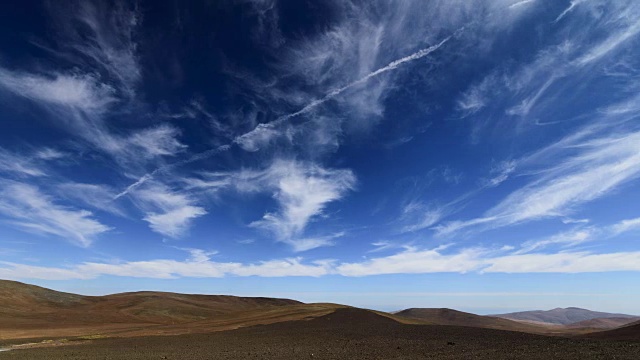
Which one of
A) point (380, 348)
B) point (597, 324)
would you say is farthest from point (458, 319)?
point (380, 348)

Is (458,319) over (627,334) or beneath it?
over

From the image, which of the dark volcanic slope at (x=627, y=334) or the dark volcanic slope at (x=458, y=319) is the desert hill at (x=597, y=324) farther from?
the dark volcanic slope at (x=627, y=334)

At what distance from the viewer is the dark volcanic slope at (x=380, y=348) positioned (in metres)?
22.0

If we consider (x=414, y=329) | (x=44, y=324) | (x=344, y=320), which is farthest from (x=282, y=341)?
(x=44, y=324)

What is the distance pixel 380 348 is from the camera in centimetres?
2698

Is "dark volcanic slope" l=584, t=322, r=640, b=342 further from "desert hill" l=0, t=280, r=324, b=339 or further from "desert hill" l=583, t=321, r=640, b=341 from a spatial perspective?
"desert hill" l=0, t=280, r=324, b=339

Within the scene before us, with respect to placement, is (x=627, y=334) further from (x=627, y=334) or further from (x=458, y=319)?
(x=458, y=319)

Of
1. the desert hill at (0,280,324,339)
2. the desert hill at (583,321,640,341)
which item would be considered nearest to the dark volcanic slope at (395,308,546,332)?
the desert hill at (0,280,324,339)

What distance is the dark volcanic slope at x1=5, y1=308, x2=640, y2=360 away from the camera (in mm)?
21984

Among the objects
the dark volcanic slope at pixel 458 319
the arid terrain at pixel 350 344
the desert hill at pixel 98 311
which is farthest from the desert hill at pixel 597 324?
the arid terrain at pixel 350 344

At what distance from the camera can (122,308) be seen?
97.8m

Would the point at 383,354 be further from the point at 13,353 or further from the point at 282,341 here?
the point at 13,353

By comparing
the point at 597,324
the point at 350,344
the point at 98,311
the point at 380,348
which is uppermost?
the point at 597,324

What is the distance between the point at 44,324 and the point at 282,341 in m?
56.4
